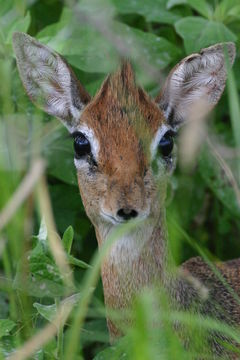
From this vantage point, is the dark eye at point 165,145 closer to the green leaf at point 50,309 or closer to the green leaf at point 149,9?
the green leaf at point 50,309

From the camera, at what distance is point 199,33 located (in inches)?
134

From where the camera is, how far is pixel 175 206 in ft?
13.0

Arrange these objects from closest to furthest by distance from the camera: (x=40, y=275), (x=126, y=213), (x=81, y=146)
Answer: (x=40, y=275) < (x=126, y=213) < (x=81, y=146)

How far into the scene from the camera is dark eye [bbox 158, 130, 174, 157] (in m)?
2.83

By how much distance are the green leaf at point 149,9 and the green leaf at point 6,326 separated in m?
1.63

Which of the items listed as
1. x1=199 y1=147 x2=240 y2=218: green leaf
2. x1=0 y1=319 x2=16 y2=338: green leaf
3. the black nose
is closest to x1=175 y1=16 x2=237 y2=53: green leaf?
x1=199 y1=147 x2=240 y2=218: green leaf

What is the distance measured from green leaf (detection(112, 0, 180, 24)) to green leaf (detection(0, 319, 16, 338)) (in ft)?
5.36

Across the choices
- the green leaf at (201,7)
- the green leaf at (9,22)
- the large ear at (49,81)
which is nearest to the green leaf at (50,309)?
the large ear at (49,81)

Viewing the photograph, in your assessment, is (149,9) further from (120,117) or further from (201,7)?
(120,117)

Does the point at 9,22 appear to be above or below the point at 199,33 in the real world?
above

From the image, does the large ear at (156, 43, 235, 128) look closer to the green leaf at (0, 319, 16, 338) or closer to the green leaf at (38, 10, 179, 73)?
the green leaf at (38, 10, 179, 73)

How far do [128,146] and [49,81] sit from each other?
0.55 metres

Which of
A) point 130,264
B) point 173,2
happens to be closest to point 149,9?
point 173,2

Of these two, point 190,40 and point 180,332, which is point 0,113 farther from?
point 180,332
